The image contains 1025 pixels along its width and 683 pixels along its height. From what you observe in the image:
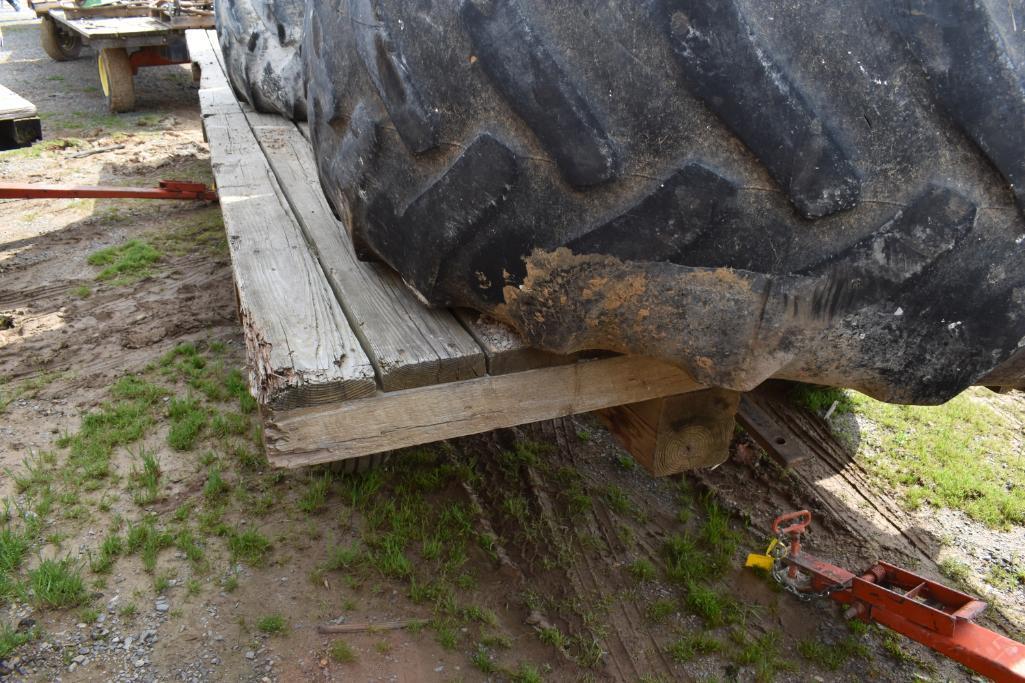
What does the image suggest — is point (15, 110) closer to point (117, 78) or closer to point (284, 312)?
point (284, 312)

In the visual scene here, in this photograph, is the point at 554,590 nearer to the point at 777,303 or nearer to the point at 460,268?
the point at 460,268

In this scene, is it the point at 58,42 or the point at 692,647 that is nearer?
the point at 692,647

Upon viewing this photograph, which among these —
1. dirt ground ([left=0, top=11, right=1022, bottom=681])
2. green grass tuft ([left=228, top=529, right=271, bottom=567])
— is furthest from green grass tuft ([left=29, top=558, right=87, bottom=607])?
green grass tuft ([left=228, top=529, right=271, bottom=567])

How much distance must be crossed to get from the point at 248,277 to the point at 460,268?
0.69 metres

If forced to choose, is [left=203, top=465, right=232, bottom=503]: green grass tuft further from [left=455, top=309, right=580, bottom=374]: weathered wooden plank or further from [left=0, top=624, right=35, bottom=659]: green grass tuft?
[left=455, top=309, right=580, bottom=374]: weathered wooden plank

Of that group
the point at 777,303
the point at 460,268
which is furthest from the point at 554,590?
the point at 777,303

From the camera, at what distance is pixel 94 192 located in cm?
470

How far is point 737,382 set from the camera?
56.7 inches

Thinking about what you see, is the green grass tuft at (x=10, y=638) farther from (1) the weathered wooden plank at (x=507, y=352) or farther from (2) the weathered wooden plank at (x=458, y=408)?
(1) the weathered wooden plank at (x=507, y=352)

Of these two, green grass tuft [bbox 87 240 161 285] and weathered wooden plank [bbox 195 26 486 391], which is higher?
weathered wooden plank [bbox 195 26 486 391]

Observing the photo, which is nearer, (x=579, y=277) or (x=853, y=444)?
(x=579, y=277)

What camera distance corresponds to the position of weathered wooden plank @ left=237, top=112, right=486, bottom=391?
5.38ft

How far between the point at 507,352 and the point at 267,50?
8.58 ft

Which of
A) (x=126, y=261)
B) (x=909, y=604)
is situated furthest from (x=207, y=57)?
(x=909, y=604)
